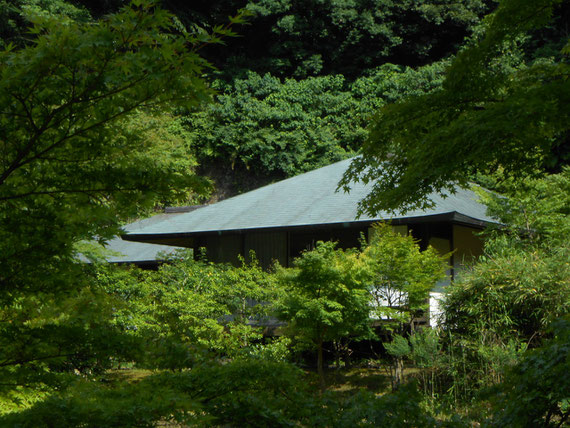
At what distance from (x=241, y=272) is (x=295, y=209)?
143 inches

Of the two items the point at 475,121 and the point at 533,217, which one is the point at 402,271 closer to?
the point at 533,217

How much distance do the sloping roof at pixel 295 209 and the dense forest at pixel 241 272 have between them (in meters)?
1.13

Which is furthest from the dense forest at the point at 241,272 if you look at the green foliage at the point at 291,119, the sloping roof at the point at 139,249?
the green foliage at the point at 291,119

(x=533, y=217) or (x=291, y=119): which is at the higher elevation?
(x=291, y=119)

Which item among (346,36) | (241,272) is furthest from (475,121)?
(346,36)

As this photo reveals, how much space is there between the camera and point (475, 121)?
6.72 m

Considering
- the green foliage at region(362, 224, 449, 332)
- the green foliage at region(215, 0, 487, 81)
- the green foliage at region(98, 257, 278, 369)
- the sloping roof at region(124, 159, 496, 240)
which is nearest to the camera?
the green foliage at region(362, 224, 449, 332)

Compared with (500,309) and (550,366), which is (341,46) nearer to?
(500,309)

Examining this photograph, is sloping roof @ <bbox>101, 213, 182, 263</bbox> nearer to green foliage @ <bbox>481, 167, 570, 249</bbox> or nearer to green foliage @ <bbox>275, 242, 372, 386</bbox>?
green foliage @ <bbox>275, 242, 372, 386</bbox>

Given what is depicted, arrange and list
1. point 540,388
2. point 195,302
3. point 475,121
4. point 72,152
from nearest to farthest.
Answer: point 72,152 → point 540,388 → point 475,121 → point 195,302

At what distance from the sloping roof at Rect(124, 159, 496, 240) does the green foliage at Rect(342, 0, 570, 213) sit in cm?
507

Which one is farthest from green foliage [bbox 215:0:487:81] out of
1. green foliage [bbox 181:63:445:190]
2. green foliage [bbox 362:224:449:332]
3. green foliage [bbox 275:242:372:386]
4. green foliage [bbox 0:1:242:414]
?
green foliage [bbox 0:1:242:414]

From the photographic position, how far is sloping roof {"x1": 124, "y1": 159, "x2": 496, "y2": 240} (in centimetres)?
1488

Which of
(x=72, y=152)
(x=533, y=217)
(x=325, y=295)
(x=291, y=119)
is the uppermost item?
(x=291, y=119)
